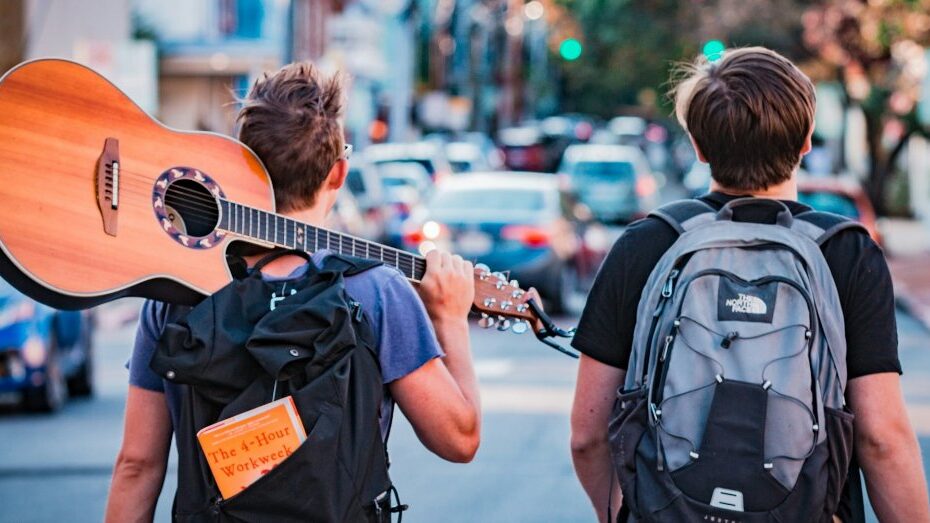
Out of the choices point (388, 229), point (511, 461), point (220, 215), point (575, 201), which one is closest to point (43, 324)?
point (511, 461)

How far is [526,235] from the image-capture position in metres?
17.0

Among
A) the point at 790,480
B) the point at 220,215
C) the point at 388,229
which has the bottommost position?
the point at 388,229

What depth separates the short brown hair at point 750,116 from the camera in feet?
10.2

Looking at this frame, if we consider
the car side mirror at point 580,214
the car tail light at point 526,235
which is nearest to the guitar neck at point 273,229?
the car tail light at point 526,235

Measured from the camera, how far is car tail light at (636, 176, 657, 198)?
93.9 feet

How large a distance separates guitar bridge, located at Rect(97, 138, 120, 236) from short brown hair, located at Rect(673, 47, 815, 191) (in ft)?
4.10

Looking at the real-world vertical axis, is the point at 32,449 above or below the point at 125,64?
below

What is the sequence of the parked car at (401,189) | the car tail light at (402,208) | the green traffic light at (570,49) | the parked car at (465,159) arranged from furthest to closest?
the green traffic light at (570,49), the parked car at (465,159), the car tail light at (402,208), the parked car at (401,189)

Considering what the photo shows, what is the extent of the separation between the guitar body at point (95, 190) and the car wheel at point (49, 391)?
835 centimetres

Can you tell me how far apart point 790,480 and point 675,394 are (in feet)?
0.92

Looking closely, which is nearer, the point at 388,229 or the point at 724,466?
the point at 724,466

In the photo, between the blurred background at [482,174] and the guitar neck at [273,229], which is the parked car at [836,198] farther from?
the guitar neck at [273,229]

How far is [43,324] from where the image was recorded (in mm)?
11023

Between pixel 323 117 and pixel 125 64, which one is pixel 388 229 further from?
pixel 323 117
